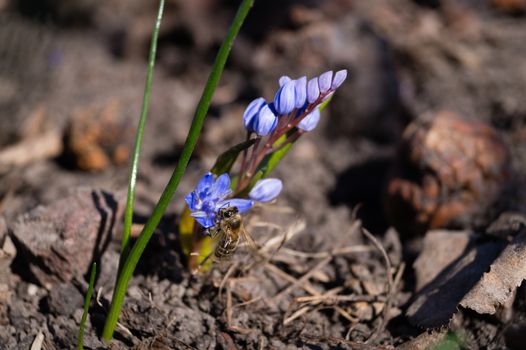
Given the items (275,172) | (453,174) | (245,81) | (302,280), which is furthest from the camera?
(245,81)

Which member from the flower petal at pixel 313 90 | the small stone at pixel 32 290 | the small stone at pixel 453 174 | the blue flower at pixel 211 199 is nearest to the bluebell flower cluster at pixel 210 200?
the blue flower at pixel 211 199

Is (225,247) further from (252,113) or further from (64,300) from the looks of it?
(64,300)

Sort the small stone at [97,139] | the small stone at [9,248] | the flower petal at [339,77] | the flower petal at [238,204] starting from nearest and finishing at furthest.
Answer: the flower petal at [339,77]
the flower petal at [238,204]
the small stone at [9,248]
the small stone at [97,139]

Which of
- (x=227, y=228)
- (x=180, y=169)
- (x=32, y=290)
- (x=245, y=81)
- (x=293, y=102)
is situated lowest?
(x=32, y=290)

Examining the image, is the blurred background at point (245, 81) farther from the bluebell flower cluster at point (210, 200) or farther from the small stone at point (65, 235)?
the bluebell flower cluster at point (210, 200)

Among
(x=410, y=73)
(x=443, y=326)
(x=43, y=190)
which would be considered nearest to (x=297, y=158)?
(x=410, y=73)

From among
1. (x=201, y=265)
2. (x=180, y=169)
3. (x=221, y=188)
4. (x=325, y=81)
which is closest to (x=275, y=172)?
(x=201, y=265)
